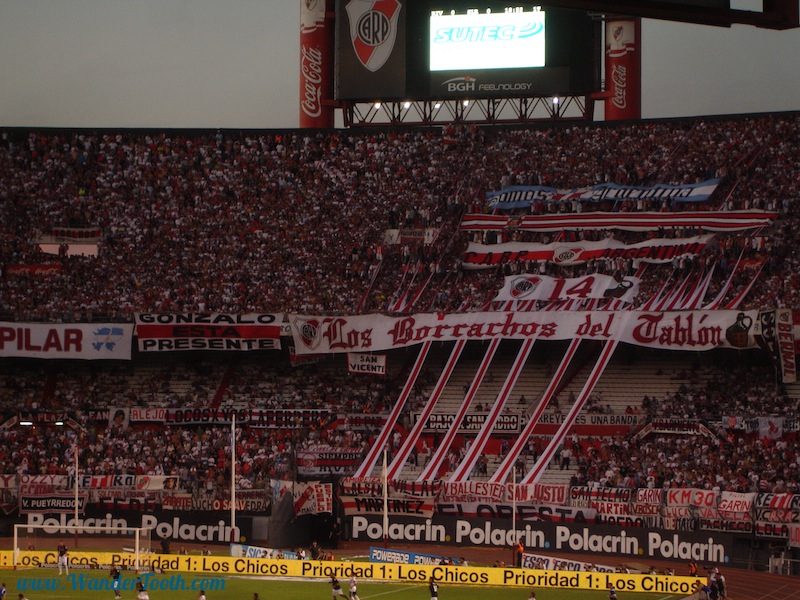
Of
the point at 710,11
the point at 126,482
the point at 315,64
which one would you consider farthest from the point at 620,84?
the point at 710,11

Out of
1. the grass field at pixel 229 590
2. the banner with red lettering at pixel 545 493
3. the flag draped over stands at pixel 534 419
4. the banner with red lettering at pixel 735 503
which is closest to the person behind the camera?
the grass field at pixel 229 590

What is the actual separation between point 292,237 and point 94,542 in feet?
66.2

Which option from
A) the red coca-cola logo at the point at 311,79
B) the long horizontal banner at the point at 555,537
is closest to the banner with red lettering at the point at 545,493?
the long horizontal banner at the point at 555,537

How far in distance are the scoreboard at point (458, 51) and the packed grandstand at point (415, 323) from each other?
100 inches

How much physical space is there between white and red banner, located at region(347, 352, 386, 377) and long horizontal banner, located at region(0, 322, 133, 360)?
34.2 feet

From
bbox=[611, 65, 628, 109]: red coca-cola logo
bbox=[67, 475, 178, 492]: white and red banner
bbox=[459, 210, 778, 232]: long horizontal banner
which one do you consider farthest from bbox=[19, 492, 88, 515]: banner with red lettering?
bbox=[611, 65, 628, 109]: red coca-cola logo

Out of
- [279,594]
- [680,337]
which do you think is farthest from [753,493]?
[279,594]

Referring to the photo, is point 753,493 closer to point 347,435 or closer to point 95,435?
point 347,435

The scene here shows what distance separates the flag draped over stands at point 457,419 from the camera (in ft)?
157

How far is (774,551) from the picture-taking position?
133 ft

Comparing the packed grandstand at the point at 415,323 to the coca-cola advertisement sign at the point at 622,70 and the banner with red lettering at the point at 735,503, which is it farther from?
the coca-cola advertisement sign at the point at 622,70

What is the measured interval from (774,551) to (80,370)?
3314 centimetres

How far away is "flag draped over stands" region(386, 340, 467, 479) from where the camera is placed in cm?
4797

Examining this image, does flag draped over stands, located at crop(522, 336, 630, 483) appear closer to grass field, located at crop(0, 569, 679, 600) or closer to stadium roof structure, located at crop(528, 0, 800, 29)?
grass field, located at crop(0, 569, 679, 600)
